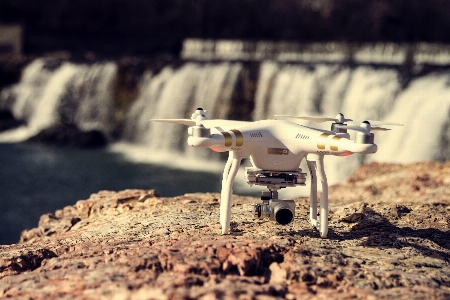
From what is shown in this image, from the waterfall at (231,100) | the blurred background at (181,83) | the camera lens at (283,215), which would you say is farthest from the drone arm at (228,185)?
the waterfall at (231,100)

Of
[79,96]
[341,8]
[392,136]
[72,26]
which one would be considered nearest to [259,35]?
[341,8]

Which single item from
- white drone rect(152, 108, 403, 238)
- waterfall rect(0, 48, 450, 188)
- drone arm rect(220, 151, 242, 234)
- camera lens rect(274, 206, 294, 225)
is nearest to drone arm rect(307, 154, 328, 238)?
white drone rect(152, 108, 403, 238)

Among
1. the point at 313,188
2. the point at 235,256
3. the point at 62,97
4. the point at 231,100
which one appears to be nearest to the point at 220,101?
the point at 231,100

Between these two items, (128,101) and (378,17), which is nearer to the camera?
(128,101)

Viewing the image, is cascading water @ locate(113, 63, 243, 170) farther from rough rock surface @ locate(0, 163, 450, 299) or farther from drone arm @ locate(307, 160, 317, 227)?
drone arm @ locate(307, 160, 317, 227)

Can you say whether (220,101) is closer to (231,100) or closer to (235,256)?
(231,100)

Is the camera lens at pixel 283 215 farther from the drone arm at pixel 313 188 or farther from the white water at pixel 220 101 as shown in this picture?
the white water at pixel 220 101

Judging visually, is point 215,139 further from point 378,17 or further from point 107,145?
point 378,17
